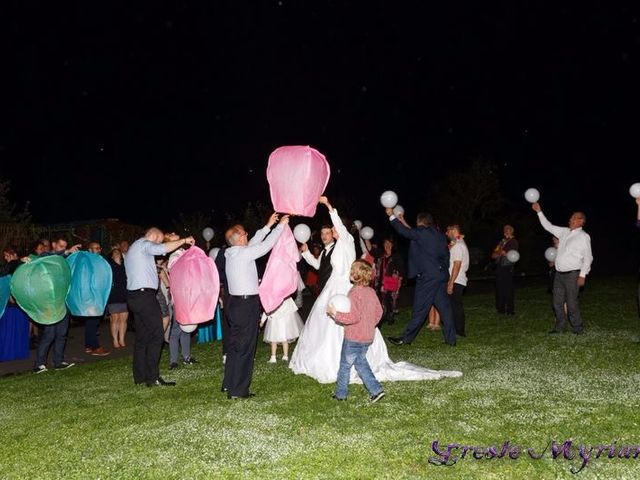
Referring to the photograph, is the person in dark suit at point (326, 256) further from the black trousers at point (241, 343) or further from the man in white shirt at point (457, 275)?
the man in white shirt at point (457, 275)

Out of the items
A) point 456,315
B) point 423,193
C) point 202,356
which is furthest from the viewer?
point 423,193

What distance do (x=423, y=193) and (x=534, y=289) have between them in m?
32.5

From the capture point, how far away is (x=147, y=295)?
808 centimetres

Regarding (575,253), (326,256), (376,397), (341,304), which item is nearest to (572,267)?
(575,253)

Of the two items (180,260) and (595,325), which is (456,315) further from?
(180,260)

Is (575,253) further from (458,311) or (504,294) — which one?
(504,294)

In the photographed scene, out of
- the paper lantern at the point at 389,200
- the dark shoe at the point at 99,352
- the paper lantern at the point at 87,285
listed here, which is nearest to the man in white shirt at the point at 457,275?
the paper lantern at the point at 389,200

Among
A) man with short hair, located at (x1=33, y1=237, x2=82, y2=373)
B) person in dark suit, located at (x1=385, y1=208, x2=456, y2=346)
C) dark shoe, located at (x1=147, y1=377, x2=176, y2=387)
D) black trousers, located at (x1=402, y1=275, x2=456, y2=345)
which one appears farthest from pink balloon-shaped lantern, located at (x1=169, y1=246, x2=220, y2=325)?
black trousers, located at (x1=402, y1=275, x2=456, y2=345)

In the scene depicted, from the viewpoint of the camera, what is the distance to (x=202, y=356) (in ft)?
35.0

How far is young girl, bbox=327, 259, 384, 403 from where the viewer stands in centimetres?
682

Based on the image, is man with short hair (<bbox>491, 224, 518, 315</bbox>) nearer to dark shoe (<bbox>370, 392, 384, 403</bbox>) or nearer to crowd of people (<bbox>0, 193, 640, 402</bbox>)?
crowd of people (<bbox>0, 193, 640, 402</bbox>)

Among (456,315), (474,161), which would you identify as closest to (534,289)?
(456,315)

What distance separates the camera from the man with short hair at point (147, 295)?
26.4ft

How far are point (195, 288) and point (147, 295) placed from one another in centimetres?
60
